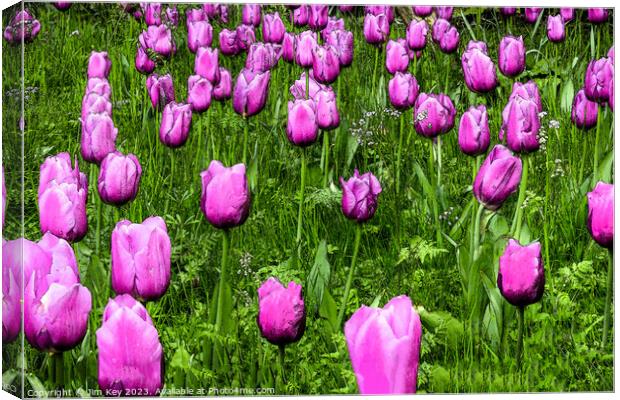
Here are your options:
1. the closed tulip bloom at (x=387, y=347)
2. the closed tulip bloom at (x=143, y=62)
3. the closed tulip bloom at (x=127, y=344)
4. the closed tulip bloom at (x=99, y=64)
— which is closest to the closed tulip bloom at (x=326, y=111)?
the closed tulip bloom at (x=143, y=62)

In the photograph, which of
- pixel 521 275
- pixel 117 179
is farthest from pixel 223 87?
pixel 521 275

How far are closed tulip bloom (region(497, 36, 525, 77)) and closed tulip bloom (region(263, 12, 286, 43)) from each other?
629mm

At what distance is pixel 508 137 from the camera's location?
3045 mm

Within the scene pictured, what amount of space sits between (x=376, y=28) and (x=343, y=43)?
0.33 feet

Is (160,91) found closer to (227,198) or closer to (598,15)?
(227,198)

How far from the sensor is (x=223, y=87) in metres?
2.99

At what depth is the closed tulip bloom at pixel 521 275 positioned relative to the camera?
277 cm

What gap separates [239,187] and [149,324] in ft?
1.54

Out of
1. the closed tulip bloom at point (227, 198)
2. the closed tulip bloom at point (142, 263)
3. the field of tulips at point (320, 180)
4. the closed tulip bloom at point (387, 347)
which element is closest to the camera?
the closed tulip bloom at point (387, 347)

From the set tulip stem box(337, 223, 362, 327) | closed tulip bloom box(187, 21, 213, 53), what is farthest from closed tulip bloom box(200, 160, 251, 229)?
closed tulip bloom box(187, 21, 213, 53)

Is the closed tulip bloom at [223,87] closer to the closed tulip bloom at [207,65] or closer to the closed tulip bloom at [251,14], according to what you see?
the closed tulip bloom at [207,65]

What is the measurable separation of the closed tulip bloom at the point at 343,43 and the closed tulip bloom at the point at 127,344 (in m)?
1.01

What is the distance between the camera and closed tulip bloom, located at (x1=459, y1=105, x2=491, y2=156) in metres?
3.02

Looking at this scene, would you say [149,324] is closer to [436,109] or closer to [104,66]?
[104,66]
